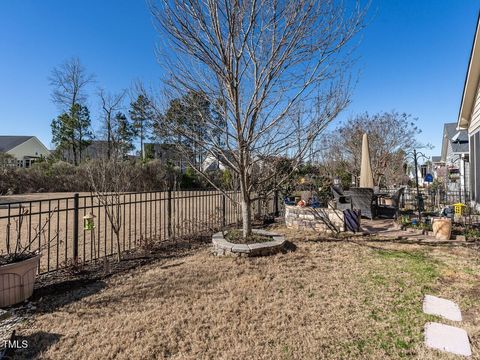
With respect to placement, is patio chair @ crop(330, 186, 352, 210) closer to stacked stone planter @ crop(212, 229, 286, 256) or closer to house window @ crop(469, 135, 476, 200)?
stacked stone planter @ crop(212, 229, 286, 256)

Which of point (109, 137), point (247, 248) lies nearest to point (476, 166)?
point (247, 248)

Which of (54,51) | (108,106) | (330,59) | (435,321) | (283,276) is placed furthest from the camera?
(54,51)

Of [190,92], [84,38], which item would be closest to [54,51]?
[84,38]

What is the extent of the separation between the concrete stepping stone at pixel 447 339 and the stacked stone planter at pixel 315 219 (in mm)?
4406

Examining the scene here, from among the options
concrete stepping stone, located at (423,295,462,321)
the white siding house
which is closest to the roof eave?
the white siding house

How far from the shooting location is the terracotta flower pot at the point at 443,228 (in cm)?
592

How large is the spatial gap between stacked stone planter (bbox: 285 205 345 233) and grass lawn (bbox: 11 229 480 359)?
2228 millimetres

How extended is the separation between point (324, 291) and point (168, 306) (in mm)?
1978

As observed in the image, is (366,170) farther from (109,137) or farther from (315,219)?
(109,137)

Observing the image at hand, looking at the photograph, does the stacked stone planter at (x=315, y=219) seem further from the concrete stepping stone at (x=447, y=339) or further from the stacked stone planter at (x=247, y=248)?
the concrete stepping stone at (x=447, y=339)

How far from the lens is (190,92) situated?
5598mm

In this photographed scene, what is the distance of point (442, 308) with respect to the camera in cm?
308

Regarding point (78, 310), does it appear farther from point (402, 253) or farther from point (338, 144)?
point (338, 144)

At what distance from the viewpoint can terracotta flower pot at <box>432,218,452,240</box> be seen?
5918mm
